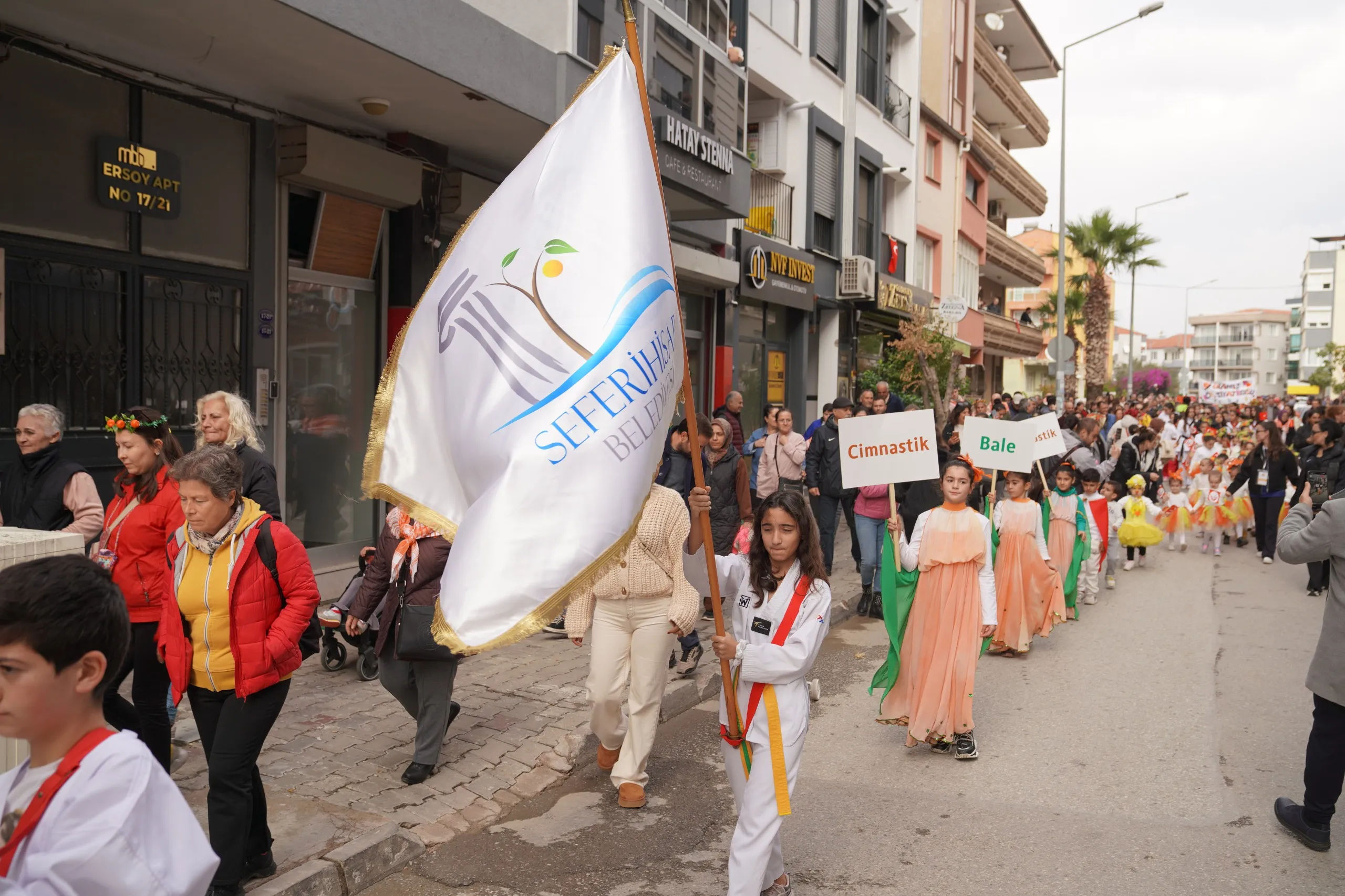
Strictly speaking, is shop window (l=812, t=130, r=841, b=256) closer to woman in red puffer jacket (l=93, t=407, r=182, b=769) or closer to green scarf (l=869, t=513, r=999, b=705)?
green scarf (l=869, t=513, r=999, b=705)

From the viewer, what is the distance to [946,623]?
6.25m

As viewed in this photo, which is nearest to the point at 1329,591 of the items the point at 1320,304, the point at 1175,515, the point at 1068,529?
the point at 1068,529

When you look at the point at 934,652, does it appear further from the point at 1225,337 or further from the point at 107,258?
the point at 1225,337

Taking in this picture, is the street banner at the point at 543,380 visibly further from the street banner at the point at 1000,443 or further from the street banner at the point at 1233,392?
the street banner at the point at 1233,392

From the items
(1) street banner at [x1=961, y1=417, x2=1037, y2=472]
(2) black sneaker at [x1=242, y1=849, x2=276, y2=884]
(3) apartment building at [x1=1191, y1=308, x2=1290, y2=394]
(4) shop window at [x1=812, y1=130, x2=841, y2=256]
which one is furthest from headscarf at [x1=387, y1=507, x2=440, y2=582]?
(3) apartment building at [x1=1191, y1=308, x2=1290, y2=394]

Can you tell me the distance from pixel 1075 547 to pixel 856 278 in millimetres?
11096

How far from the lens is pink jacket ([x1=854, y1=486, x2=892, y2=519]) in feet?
31.4

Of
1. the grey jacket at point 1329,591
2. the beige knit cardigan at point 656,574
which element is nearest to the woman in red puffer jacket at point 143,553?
the beige knit cardigan at point 656,574

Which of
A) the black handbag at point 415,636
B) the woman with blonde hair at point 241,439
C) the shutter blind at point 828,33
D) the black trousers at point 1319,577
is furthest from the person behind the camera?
the shutter blind at point 828,33

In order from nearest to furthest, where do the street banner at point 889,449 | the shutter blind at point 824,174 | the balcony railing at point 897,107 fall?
the street banner at point 889,449, the shutter blind at point 824,174, the balcony railing at point 897,107

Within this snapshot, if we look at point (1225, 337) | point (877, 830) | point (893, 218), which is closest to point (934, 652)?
point (877, 830)

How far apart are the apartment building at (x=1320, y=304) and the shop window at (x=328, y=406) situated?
10772 centimetres

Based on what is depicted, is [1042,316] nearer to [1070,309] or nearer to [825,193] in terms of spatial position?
[1070,309]

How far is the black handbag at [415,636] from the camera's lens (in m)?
5.00
